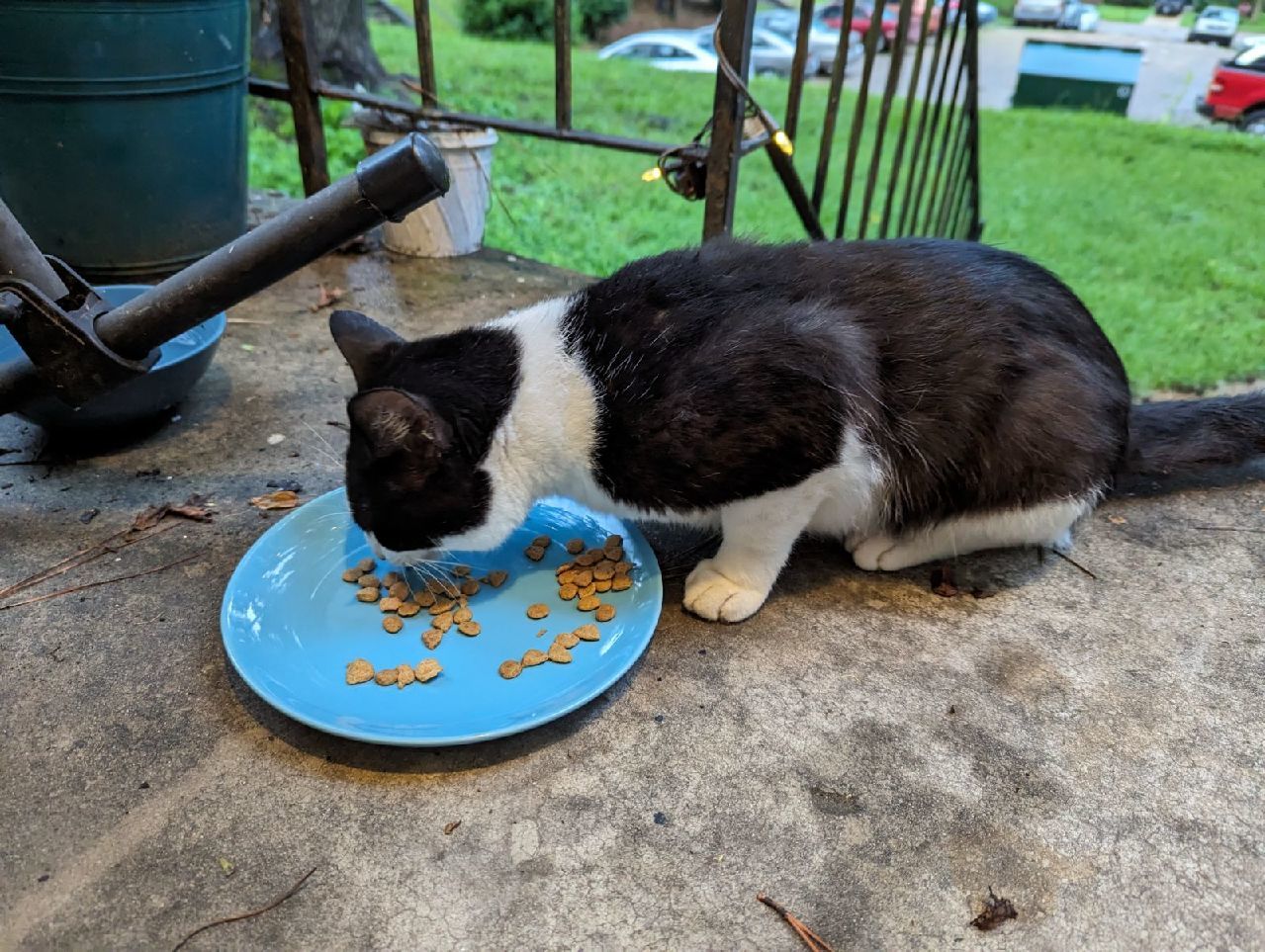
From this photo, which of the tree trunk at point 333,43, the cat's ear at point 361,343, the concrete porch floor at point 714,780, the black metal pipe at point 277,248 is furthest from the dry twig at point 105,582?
the tree trunk at point 333,43

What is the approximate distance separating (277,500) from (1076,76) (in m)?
7.75

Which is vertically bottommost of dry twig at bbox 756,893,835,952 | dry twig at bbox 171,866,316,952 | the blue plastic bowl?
dry twig at bbox 171,866,316,952

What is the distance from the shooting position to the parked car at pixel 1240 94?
5.70 metres

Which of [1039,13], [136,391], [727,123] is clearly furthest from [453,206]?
[1039,13]

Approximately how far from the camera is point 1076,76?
7.40m

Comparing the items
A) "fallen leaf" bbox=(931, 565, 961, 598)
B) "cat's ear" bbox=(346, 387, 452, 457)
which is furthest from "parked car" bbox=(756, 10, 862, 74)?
"cat's ear" bbox=(346, 387, 452, 457)

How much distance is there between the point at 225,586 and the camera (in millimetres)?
1967

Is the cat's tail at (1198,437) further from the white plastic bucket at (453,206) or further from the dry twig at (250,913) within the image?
the white plastic bucket at (453,206)

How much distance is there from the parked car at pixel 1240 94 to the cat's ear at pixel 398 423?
21.0 ft

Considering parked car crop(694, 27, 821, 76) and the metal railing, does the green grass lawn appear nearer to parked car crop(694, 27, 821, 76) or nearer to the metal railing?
the metal railing

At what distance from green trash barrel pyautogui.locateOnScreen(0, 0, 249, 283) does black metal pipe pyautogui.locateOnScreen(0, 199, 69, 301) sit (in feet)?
4.44

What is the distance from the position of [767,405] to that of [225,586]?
127 centimetres

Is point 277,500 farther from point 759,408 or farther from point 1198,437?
point 1198,437

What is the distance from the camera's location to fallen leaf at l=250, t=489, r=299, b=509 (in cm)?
225
